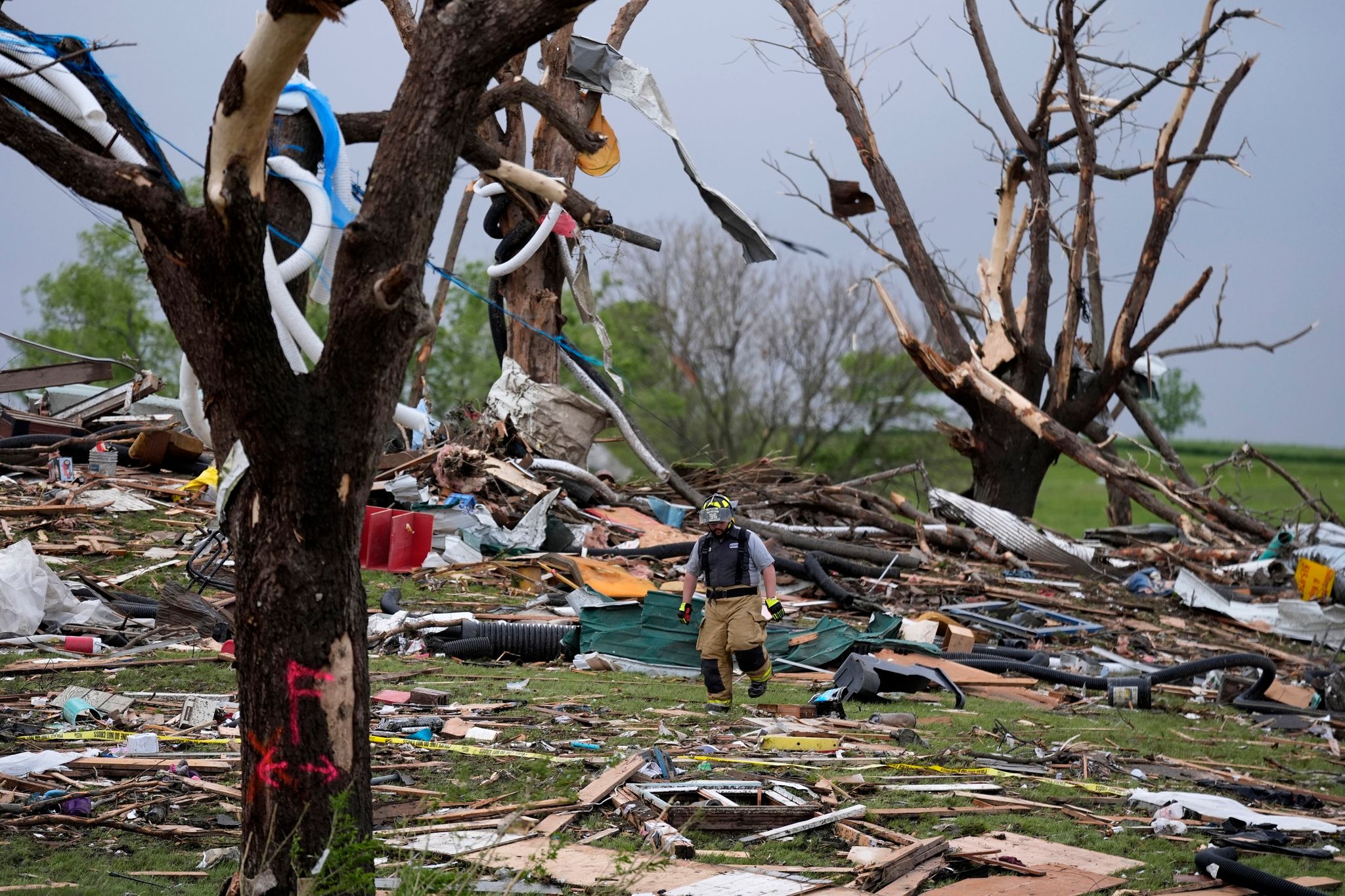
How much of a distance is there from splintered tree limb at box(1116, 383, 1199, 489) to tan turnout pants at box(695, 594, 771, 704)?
15.2 meters

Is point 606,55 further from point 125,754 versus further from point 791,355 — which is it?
point 791,355

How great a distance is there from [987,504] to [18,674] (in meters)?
17.3

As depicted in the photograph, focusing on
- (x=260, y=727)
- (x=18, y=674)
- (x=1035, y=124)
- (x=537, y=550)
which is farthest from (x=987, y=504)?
(x=260, y=727)

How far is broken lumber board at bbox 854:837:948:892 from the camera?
5.30 metres

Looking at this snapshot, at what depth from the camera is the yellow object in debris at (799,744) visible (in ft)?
26.2

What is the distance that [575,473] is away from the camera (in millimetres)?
17484

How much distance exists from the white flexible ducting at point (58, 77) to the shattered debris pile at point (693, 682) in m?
2.61

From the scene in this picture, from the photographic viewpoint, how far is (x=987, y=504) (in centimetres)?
2239

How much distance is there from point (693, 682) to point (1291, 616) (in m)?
9.05

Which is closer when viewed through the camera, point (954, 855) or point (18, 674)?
point (954, 855)

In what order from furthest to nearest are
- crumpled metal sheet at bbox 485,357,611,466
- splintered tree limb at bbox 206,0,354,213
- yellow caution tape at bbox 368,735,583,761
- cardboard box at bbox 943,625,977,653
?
crumpled metal sheet at bbox 485,357,611,466 < cardboard box at bbox 943,625,977,653 < yellow caution tape at bbox 368,735,583,761 < splintered tree limb at bbox 206,0,354,213

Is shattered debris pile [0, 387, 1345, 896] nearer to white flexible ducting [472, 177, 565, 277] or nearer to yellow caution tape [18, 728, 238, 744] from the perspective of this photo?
yellow caution tape [18, 728, 238, 744]

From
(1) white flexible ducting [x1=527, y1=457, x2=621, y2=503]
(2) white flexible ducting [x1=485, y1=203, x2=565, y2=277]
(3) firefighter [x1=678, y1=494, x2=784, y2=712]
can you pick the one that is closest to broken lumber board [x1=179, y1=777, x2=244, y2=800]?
(3) firefighter [x1=678, y1=494, x2=784, y2=712]

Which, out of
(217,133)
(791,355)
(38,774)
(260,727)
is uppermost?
(791,355)
